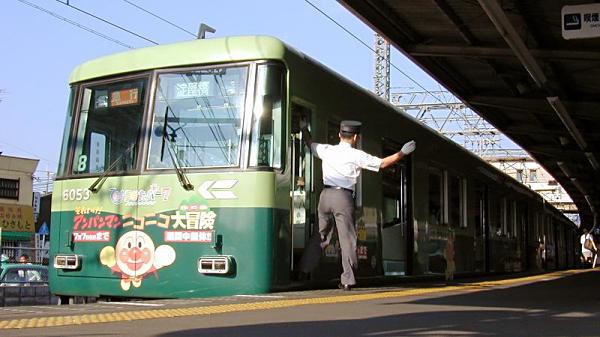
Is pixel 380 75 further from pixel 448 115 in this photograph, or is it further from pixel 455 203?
pixel 455 203

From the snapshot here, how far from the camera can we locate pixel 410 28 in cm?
1175

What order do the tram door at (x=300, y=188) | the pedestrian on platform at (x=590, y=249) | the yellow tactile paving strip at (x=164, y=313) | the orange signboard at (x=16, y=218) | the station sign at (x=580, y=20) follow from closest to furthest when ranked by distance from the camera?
1. the yellow tactile paving strip at (x=164, y=313)
2. the tram door at (x=300, y=188)
3. the station sign at (x=580, y=20)
4. the pedestrian on platform at (x=590, y=249)
5. the orange signboard at (x=16, y=218)

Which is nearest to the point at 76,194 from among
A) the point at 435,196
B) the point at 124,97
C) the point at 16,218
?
the point at 124,97

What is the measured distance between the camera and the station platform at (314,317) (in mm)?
3816

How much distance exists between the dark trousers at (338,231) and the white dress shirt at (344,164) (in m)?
0.10

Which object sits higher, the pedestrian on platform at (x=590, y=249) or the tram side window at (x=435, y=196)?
the tram side window at (x=435, y=196)

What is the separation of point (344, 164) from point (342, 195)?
29cm

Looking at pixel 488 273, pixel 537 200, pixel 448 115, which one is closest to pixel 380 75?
pixel 448 115

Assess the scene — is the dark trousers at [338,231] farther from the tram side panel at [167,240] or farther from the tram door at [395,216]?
the tram door at [395,216]

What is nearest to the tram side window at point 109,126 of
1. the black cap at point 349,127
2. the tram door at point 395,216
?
the black cap at point 349,127

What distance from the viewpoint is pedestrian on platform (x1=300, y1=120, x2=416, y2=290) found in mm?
6285

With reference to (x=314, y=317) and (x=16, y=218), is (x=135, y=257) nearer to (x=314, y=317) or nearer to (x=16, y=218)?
(x=314, y=317)

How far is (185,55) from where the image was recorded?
260 inches

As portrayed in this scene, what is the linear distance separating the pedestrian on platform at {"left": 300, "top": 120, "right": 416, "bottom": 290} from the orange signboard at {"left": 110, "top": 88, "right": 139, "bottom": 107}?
70.9 inches
